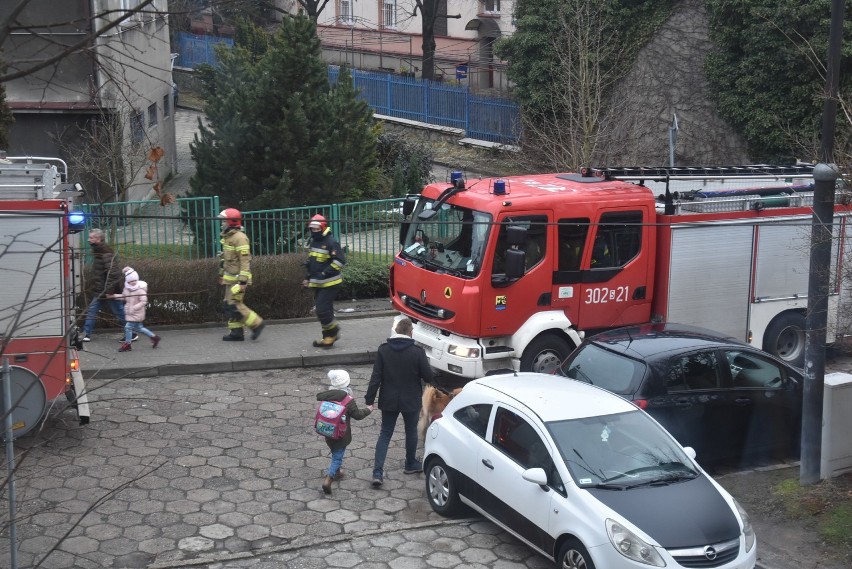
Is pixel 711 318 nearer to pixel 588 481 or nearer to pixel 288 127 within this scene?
pixel 588 481

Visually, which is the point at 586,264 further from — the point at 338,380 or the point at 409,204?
the point at 338,380

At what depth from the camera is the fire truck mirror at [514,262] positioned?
440 inches

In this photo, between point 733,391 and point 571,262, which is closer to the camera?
point 733,391

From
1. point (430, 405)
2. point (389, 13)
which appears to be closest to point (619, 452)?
point (430, 405)

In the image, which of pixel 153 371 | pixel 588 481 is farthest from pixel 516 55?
pixel 588 481

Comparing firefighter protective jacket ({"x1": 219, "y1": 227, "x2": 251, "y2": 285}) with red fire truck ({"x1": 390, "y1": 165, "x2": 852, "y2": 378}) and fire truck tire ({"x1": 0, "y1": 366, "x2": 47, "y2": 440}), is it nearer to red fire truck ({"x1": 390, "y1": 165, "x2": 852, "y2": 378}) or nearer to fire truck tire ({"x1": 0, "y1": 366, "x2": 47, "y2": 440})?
red fire truck ({"x1": 390, "y1": 165, "x2": 852, "y2": 378})

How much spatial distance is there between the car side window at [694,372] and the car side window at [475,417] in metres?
2.18

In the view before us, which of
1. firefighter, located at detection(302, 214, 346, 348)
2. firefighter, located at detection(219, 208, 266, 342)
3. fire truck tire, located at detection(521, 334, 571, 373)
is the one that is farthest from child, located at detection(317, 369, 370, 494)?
firefighter, located at detection(219, 208, 266, 342)

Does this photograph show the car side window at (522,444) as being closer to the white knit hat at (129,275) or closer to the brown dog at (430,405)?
the brown dog at (430,405)

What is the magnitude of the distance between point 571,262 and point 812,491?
13.3ft

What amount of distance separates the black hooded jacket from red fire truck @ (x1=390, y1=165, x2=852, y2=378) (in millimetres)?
2144

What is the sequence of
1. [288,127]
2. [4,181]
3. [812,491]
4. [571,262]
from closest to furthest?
1. [812,491]
2. [4,181]
3. [571,262]
4. [288,127]

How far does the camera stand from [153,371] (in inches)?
497

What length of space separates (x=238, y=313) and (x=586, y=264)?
5177mm
